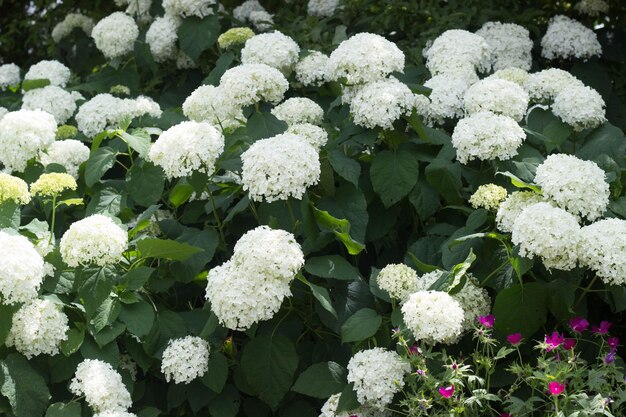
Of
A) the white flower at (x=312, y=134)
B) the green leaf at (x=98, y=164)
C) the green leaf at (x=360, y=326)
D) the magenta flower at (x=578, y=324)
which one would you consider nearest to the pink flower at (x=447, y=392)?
the green leaf at (x=360, y=326)

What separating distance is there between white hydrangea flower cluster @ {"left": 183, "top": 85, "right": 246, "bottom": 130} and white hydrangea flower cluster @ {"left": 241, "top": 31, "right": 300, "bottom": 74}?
13.0 inches

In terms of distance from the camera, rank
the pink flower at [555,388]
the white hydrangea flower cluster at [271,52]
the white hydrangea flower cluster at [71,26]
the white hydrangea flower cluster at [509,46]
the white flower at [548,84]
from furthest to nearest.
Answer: the white hydrangea flower cluster at [71,26] < the white hydrangea flower cluster at [509,46] < the white hydrangea flower cluster at [271,52] < the white flower at [548,84] < the pink flower at [555,388]

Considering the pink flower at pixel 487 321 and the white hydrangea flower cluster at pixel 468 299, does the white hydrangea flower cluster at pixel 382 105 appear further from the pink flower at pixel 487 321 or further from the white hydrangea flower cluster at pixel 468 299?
the pink flower at pixel 487 321

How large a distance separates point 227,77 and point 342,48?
0.52 metres

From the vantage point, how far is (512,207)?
346 cm

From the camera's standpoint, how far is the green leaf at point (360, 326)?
11.0 ft

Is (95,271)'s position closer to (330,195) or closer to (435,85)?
(330,195)

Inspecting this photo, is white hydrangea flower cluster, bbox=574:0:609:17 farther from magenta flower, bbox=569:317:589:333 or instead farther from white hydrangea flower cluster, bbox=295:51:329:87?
magenta flower, bbox=569:317:589:333

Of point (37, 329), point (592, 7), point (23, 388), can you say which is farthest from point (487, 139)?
point (592, 7)

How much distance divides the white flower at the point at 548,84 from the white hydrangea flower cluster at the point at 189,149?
147cm

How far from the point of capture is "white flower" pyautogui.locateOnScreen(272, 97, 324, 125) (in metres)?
4.24

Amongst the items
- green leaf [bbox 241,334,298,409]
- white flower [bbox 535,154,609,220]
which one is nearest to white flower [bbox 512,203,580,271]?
white flower [bbox 535,154,609,220]

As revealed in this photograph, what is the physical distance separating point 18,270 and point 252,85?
1264 mm

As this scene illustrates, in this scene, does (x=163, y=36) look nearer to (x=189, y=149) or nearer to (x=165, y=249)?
(x=189, y=149)
